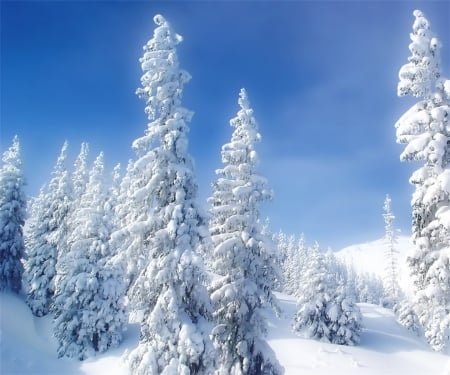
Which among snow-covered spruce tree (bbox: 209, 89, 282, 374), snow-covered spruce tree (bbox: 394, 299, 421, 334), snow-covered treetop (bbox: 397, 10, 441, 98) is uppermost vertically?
snow-covered treetop (bbox: 397, 10, 441, 98)

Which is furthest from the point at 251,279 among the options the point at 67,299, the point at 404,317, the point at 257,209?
the point at 404,317

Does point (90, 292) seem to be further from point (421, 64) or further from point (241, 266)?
point (421, 64)

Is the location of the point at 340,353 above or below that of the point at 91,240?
below

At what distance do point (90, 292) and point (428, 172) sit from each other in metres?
31.3

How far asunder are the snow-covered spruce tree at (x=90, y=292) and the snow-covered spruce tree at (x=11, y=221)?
936 centimetres

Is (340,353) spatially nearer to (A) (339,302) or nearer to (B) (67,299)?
(A) (339,302)

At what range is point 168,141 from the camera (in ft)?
66.0

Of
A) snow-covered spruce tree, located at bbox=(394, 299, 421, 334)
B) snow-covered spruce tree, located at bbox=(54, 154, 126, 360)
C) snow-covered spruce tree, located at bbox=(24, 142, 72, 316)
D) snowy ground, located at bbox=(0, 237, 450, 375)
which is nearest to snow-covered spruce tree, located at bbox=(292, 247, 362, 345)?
snowy ground, located at bbox=(0, 237, 450, 375)

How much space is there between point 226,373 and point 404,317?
39.0m

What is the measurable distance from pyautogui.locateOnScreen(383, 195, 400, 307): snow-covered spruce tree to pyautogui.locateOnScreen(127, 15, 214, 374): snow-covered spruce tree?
56.9m

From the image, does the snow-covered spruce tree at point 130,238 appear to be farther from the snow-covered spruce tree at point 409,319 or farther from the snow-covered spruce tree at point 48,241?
the snow-covered spruce tree at point 409,319

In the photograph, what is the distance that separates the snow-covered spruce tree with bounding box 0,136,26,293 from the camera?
45562 mm

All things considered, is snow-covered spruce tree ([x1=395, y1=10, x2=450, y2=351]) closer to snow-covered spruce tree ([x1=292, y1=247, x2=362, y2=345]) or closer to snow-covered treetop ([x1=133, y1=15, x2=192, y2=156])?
snow-covered treetop ([x1=133, y1=15, x2=192, y2=156])

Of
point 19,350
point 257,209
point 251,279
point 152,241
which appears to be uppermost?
point 257,209
